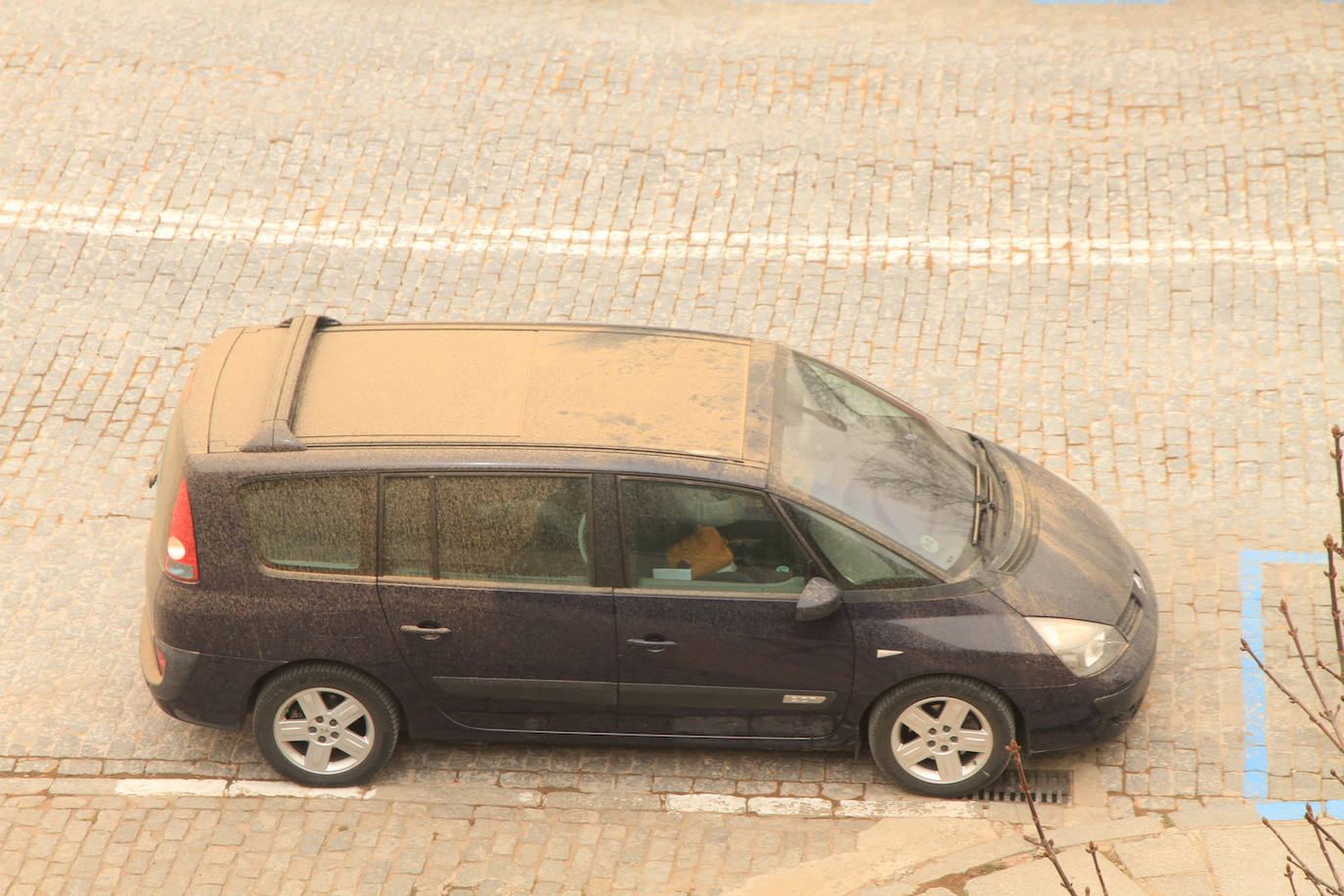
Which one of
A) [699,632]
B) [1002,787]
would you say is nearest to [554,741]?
[699,632]

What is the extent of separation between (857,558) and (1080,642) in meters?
1.09

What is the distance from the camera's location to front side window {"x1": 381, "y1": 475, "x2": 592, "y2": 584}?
6309 millimetres

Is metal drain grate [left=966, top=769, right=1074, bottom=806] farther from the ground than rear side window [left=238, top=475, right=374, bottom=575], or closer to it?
closer to it

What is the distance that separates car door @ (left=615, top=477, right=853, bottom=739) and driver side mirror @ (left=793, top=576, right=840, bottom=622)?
0.10m

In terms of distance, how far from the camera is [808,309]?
10391 millimetres

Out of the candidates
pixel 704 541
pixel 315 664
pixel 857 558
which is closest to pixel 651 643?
pixel 704 541

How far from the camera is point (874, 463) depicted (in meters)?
6.86

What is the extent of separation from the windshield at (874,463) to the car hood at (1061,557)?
27 cm

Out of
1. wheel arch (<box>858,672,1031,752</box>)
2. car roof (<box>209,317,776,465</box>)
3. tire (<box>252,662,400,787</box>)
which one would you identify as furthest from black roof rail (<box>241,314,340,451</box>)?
wheel arch (<box>858,672,1031,752</box>)

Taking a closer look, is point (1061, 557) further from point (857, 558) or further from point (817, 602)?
point (817, 602)

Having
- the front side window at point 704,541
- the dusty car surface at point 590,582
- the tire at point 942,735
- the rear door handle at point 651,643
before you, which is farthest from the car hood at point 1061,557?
the rear door handle at point 651,643

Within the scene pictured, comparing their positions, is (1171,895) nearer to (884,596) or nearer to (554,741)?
(884,596)

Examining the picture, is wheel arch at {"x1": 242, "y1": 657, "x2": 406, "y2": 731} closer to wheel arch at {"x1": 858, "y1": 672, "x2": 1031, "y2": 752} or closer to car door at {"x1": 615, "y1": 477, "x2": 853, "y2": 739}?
car door at {"x1": 615, "y1": 477, "x2": 853, "y2": 739}

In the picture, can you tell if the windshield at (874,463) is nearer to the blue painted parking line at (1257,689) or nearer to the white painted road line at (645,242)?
the blue painted parking line at (1257,689)
